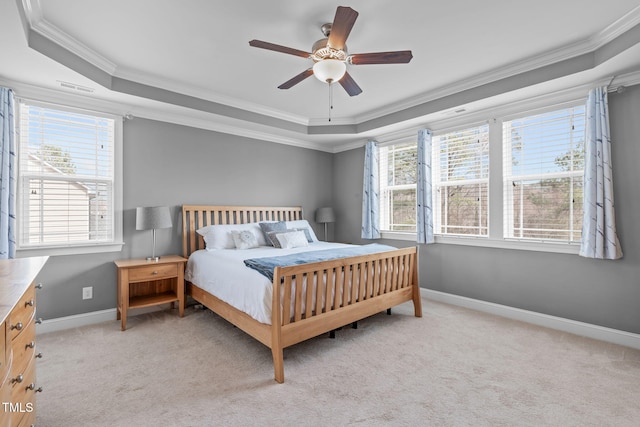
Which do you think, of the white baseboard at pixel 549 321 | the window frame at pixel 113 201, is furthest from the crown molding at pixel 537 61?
the window frame at pixel 113 201

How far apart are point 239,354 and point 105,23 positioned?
2.79 m

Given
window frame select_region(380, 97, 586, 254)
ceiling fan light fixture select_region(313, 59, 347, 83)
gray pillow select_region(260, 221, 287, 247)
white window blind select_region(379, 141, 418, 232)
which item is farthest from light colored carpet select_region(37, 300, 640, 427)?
ceiling fan light fixture select_region(313, 59, 347, 83)

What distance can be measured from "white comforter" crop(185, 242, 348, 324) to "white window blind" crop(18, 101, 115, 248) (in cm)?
111

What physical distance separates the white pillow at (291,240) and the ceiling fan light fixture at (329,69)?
2085mm

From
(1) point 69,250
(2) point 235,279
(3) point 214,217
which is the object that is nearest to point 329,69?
(2) point 235,279

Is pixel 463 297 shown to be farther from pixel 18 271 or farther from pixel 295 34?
pixel 18 271

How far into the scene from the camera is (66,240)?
10.4 feet

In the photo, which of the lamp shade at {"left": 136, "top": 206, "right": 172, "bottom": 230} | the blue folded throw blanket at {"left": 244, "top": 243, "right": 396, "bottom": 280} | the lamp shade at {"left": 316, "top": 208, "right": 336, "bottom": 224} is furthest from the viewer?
the lamp shade at {"left": 316, "top": 208, "right": 336, "bottom": 224}

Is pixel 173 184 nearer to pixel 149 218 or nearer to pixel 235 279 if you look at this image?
pixel 149 218

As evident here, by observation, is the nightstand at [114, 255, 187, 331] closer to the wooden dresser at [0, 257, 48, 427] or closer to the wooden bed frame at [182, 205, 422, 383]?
the wooden bed frame at [182, 205, 422, 383]

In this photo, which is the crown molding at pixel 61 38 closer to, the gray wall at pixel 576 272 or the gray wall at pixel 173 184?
the gray wall at pixel 173 184

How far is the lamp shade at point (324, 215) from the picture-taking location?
5180 mm

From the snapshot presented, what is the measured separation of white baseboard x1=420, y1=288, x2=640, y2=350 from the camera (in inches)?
109

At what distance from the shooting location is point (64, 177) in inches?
125
